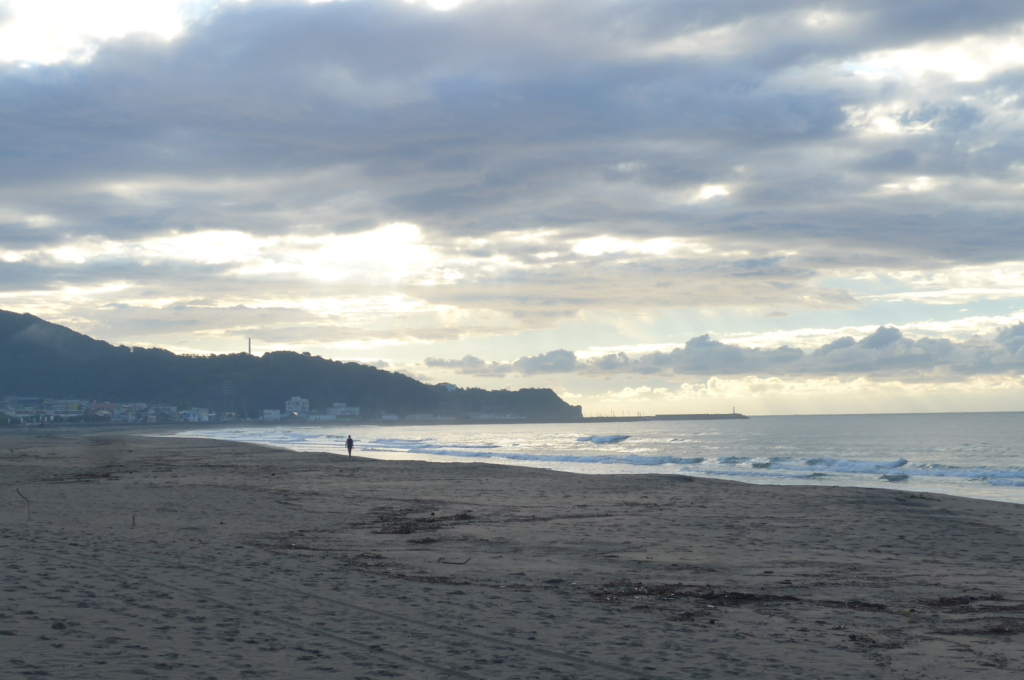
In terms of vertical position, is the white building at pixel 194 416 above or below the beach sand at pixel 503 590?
below

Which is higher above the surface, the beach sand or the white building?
the beach sand

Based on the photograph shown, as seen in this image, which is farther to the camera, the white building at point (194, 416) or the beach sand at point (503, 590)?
the white building at point (194, 416)

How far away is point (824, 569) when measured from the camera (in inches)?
444

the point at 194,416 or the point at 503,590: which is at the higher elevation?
the point at 503,590

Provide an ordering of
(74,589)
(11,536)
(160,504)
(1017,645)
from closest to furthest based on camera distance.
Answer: (1017,645)
(74,589)
(11,536)
(160,504)

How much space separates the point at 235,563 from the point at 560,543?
5.51m

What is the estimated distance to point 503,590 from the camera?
9.33 m

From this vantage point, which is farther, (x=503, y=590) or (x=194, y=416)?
(x=194, y=416)

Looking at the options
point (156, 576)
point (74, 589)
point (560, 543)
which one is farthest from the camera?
point (560, 543)

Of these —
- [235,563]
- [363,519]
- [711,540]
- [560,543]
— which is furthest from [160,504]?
[711,540]

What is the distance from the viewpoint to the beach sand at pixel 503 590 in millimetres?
6418

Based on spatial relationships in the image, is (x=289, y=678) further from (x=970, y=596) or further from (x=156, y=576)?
(x=970, y=596)

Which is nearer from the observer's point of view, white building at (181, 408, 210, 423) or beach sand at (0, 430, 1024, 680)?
beach sand at (0, 430, 1024, 680)

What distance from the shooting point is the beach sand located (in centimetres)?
642
